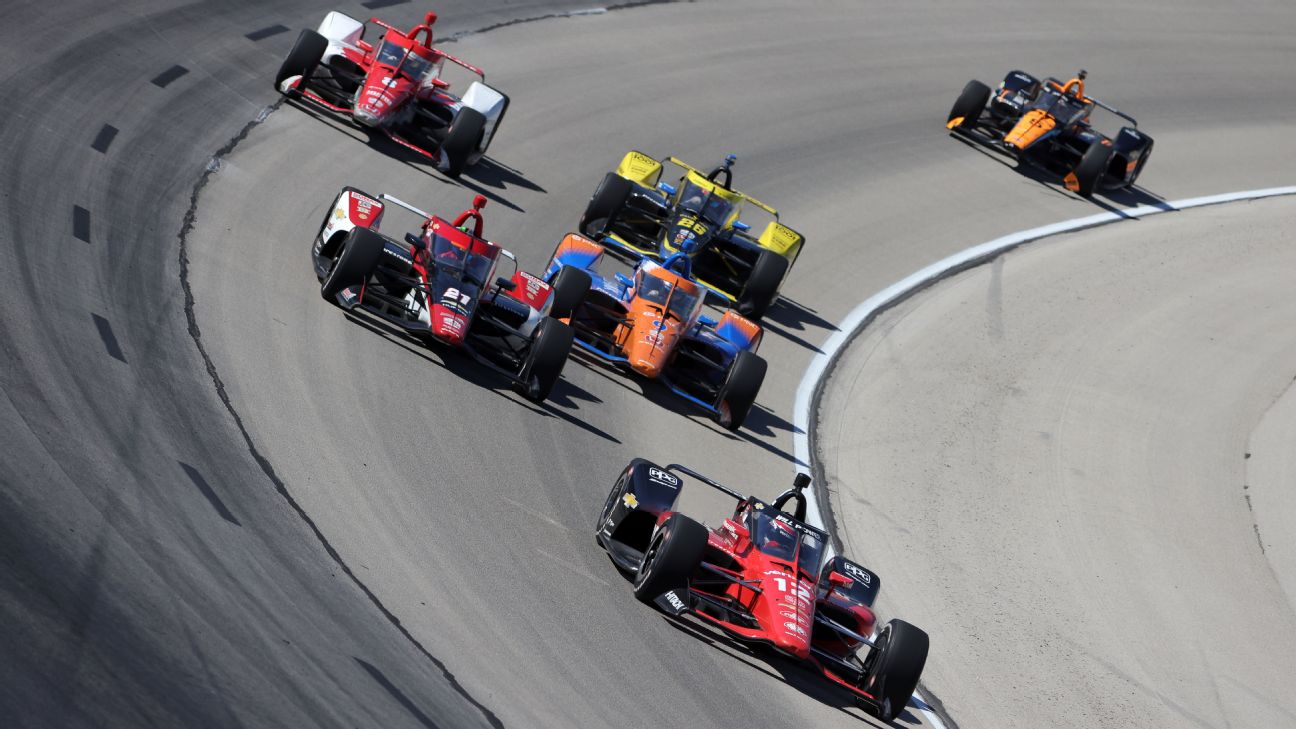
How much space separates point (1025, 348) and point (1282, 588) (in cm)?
663

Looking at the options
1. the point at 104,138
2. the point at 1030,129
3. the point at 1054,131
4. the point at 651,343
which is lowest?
the point at 104,138

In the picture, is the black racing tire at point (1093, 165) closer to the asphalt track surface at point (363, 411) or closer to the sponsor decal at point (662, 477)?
the asphalt track surface at point (363, 411)

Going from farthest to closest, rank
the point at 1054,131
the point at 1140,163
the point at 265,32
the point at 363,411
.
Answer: the point at 1140,163 < the point at 1054,131 < the point at 265,32 < the point at 363,411

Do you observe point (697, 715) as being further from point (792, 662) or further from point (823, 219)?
point (823, 219)

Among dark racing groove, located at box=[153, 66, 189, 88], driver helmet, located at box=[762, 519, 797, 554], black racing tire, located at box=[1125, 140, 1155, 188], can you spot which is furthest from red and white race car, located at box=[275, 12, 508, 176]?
black racing tire, located at box=[1125, 140, 1155, 188]

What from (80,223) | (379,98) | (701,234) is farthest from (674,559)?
(379,98)

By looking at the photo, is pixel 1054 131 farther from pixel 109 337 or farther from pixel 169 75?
pixel 109 337

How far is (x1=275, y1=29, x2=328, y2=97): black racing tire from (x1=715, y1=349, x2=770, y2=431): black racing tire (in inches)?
366

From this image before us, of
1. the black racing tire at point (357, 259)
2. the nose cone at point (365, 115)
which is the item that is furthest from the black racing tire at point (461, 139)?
the black racing tire at point (357, 259)

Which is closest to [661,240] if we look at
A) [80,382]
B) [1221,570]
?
[1221,570]

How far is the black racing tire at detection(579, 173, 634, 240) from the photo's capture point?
26297 mm

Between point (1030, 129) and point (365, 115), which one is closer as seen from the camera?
point (365, 115)

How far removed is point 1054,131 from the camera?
34688 millimetres

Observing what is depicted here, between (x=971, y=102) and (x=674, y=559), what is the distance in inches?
823
